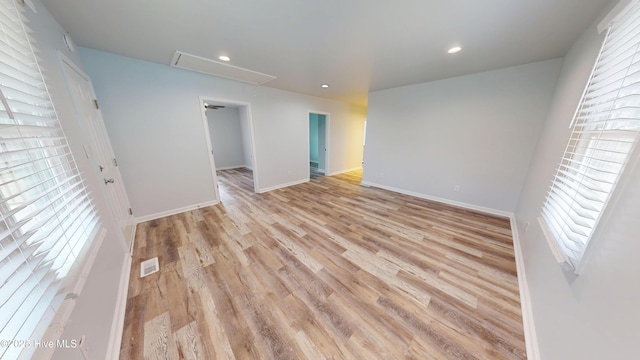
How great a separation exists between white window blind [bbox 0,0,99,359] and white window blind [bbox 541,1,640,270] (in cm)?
237

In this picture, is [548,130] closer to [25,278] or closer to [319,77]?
[319,77]

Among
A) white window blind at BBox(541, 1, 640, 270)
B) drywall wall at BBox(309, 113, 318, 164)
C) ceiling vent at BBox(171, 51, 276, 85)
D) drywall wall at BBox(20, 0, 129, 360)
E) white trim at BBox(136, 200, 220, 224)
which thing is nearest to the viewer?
white window blind at BBox(541, 1, 640, 270)

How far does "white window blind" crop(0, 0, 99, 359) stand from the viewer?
636mm

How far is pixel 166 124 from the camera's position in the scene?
2.77 m

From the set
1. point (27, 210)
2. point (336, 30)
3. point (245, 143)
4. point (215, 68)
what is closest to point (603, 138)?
point (336, 30)

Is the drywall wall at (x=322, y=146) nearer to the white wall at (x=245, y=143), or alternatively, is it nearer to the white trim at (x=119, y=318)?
the white wall at (x=245, y=143)

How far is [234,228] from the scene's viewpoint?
2.62 metres

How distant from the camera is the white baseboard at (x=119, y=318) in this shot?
3.76ft

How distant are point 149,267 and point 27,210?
1.31 meters

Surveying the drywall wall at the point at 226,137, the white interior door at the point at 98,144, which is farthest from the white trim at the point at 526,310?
the drywall wall at the point at 226,137

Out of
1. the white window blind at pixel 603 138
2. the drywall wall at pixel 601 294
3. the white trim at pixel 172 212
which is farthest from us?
the white trim at pixel 172 212

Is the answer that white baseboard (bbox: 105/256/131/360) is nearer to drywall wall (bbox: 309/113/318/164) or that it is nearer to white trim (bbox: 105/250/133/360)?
white trim (bbox: 105/250/133/360)

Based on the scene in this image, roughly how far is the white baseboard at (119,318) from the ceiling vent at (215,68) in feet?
8.19

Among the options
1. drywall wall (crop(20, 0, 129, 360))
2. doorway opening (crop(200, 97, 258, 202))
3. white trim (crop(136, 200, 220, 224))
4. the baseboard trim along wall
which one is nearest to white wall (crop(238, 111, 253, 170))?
doorway opening (crop(200, 97, 258, 202))
